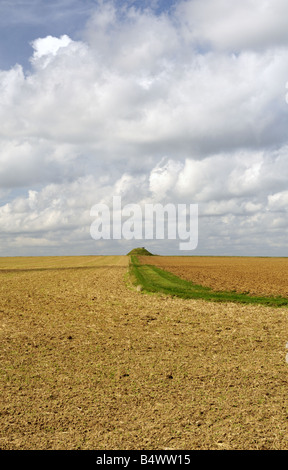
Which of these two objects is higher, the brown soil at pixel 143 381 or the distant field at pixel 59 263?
the distant field at pixel 59 263

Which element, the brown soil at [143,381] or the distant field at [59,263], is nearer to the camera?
the brown soil at [143,381]

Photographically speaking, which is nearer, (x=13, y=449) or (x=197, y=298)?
(x=13, y=449)

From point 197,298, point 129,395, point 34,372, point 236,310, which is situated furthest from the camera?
point 197,298

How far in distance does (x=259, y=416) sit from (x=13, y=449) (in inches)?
187

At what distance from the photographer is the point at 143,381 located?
10617 millimetres

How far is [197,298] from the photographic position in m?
26.8

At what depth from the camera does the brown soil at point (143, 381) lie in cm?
759

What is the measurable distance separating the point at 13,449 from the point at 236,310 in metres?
16.5

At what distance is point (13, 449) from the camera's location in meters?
7.08

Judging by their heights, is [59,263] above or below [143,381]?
above

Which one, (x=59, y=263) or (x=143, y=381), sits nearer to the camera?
(x=143, y=381)

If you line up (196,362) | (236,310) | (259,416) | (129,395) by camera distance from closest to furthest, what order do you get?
(259,416) < (129,395) < (196,362) < (236,310)
